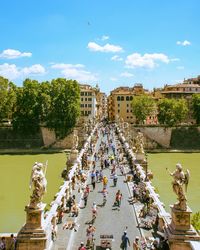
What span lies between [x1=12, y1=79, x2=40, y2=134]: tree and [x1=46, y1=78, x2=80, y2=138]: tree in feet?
7.37

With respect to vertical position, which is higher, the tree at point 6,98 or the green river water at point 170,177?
the tree at point 6,98

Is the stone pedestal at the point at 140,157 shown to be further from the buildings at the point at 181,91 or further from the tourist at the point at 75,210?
the buildings at the point at 181,91

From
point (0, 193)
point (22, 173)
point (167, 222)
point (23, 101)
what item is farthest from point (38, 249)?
point (23, 101)

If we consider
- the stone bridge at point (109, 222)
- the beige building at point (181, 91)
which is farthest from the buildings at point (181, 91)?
the stone bridge at point (109, 222)

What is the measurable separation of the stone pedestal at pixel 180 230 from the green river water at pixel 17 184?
1115cm

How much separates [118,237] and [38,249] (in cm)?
370

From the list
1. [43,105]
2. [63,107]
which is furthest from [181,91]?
[43,105]

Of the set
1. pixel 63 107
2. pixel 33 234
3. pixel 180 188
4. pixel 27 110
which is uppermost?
pixel 63 107

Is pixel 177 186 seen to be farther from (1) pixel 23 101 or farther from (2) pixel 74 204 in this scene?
(1) pixel 23 101

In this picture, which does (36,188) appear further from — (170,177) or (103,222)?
(170,177)

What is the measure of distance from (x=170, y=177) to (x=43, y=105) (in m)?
31.9

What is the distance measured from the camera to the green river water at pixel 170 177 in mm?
29250

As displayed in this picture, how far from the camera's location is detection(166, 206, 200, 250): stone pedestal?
13.7m

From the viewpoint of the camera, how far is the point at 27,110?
63.8 m
